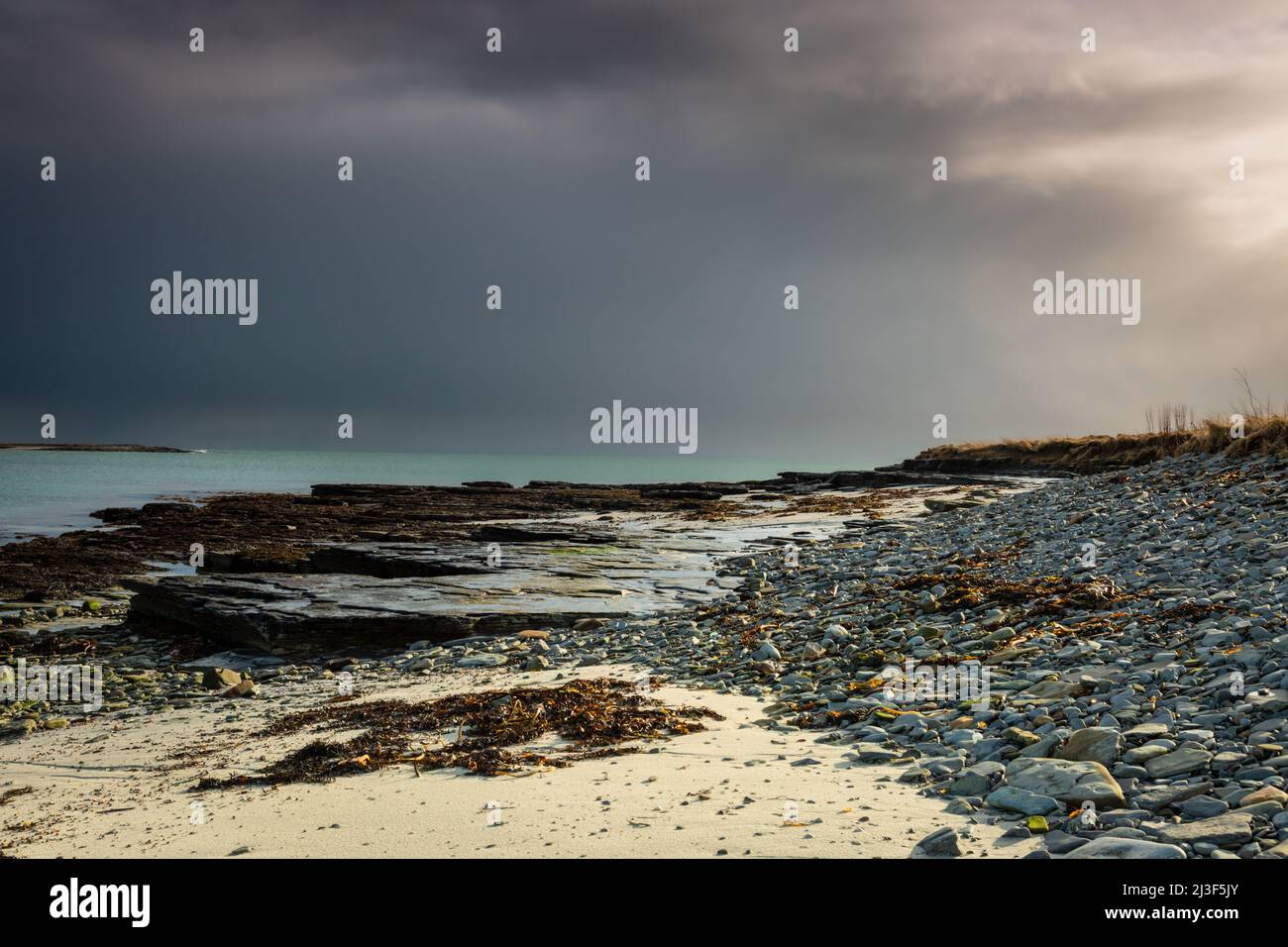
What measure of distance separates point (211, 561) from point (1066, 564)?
24.6m

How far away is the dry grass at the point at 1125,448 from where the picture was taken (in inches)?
725

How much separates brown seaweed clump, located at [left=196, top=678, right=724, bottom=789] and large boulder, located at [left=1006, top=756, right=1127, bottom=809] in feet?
9.61

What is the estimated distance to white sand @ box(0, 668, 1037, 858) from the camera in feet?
15.5

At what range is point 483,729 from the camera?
7539 mm

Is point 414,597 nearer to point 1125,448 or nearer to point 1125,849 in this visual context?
point 1125,849

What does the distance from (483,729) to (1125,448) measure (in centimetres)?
4390
